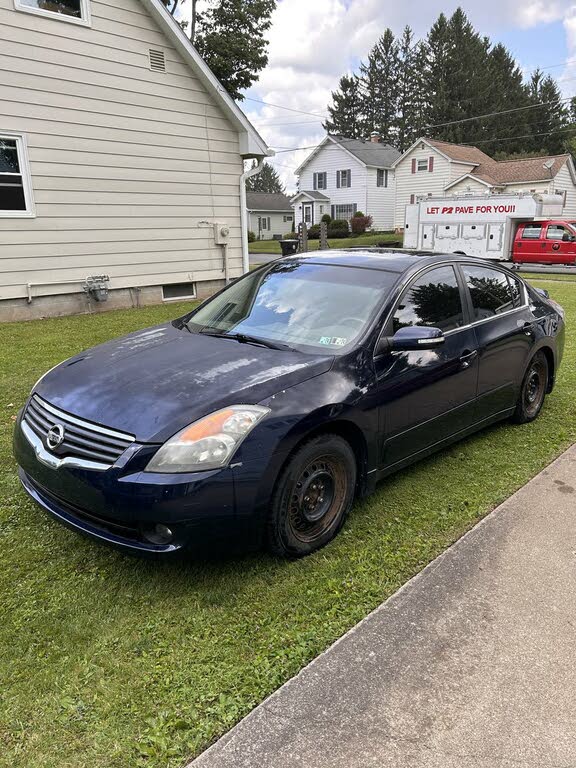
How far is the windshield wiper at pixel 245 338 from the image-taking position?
3.37 m

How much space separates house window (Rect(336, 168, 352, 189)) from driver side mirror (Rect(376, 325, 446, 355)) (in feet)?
139

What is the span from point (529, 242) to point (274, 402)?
77.6ft

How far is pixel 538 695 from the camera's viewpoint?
218 centimetres

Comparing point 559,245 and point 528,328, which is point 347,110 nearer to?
point 559,245

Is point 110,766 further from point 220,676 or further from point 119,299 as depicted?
point 119,299

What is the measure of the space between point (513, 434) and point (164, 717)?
374 cm

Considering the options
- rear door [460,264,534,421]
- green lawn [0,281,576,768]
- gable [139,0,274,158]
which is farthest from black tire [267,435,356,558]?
gable [139,0,274,158]

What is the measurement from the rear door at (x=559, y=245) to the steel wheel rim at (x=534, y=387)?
20.4 meters

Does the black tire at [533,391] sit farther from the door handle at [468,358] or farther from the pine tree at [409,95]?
the pine tree at [409,95]

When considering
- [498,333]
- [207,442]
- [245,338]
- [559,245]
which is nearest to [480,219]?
[559,245]

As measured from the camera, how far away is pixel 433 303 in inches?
153

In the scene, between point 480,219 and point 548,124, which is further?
point 548,124

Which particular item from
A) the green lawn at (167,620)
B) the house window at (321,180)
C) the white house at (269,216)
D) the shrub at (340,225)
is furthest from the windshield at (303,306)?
the white house at (269,216)

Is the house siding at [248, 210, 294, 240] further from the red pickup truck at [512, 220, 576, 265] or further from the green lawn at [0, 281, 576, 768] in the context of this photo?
the green lawn at [0, 281, 576, 768]
